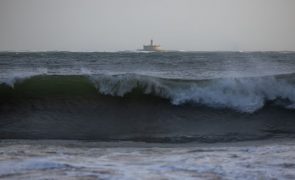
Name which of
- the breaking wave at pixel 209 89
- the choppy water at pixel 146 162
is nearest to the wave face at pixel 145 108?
the breaking wave at pixel 209 89

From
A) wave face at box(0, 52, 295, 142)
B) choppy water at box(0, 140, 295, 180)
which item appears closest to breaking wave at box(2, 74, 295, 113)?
wave face at box(0, 52, 295, 142)

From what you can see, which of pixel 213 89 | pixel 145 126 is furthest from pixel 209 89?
pixel 145 126

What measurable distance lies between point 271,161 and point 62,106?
5.67 metres

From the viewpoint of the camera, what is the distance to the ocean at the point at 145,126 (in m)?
4.50

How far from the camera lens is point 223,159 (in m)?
4.95

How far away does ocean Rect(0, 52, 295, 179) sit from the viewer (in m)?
4.50

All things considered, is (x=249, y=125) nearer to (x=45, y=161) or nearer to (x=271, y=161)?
(x=271, y=161)

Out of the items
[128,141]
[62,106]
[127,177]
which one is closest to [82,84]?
[62,106]

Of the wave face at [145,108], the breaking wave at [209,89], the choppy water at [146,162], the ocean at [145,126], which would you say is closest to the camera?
the choppy water at [146,162]

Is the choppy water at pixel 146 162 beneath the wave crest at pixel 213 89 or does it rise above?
beneath

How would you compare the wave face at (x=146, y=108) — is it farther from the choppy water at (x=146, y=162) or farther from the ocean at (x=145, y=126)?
the choppy water at (x=146, y=162)

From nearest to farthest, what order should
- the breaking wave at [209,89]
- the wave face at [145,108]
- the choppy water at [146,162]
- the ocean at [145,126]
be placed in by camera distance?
1. the choppy water at [146,162]
2. the ocean at [145,126]
3. the wave face at [145,108]
4. the breaking wave at [209,89]

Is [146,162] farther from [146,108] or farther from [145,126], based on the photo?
[146,108]

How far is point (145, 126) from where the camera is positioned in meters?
8.40
